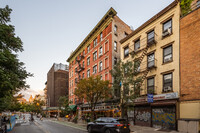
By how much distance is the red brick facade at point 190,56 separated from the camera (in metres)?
15.1

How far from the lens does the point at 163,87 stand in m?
18.1

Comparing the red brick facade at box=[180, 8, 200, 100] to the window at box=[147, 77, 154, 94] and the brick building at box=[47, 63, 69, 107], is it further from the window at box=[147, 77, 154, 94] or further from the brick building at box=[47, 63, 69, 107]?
the brick building at box=[47, 63, 69, 107]

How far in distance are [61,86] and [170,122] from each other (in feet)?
197

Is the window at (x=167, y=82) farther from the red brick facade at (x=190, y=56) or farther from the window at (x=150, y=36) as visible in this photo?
the window at (x=150, y=36)

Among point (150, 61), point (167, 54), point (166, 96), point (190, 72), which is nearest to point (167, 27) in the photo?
point (167, 54)

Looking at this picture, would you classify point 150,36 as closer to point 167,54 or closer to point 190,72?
point 167,54

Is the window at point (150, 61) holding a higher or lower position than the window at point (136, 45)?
lower

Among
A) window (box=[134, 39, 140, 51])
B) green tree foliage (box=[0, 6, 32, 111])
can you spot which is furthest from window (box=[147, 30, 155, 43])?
green tree foliage (box=[0, 6, 32, 111])

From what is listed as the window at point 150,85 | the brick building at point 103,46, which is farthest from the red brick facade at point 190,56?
the brick building at point 103,46

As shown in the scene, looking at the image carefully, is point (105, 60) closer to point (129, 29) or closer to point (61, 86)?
point (129, 29)

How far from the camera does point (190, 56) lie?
51.8ft

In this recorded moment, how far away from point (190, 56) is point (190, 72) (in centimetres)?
167

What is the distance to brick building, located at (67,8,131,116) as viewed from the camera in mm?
29967

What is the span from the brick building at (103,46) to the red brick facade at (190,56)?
46.4 ft
